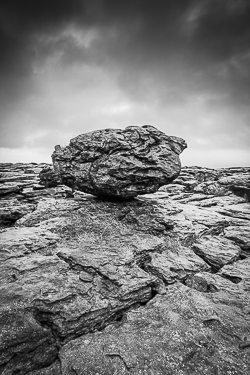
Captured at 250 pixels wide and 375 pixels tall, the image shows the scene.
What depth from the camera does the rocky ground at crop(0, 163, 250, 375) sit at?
668 cm

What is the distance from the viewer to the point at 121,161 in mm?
16469

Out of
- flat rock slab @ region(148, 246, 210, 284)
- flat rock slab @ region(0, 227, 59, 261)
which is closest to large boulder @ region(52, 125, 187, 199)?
flat rock slab @ region(0, 227, 59, 261)

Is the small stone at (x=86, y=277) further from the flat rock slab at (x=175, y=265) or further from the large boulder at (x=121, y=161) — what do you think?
the large boulder at (x=121, y=161)

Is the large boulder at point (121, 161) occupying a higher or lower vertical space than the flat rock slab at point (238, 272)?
higher

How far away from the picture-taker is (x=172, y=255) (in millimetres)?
12609

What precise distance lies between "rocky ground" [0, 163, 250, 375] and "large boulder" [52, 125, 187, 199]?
2517 mm

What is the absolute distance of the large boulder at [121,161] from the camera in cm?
1659

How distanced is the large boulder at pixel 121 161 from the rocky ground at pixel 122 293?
252cm

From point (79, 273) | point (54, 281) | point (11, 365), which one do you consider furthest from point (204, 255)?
point (11, 365)

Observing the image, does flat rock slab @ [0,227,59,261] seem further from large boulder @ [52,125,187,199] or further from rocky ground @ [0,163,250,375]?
large boulder @ [52,125,187,199]

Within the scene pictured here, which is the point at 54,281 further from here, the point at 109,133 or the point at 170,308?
the point at 109,133

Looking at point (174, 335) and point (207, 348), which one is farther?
point (174, 335)

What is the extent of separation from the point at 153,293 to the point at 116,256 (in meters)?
3.07

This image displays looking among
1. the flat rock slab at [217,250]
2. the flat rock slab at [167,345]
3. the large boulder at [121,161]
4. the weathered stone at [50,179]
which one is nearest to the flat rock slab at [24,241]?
the flat rock slab at [167,345]
